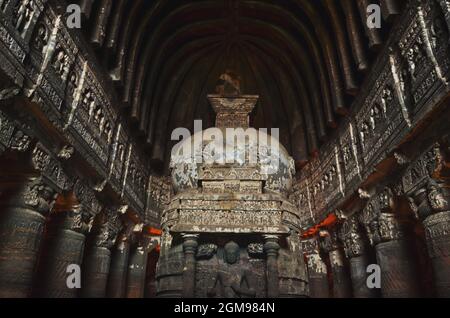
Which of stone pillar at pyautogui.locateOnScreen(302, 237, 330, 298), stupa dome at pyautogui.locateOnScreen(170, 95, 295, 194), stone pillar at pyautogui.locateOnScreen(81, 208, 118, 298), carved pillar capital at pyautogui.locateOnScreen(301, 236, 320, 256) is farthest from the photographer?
carved pillar capital at pyautogui.locateOnScreen(301, 236, 320, 256)

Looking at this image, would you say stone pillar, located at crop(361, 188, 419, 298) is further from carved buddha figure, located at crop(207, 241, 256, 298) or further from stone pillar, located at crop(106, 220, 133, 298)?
stone pillar, located at crop(106, 220, 133, 298)

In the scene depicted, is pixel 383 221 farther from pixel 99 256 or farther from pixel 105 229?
pixel 99 256

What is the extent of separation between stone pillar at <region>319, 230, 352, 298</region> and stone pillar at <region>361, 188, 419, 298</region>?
2806mm

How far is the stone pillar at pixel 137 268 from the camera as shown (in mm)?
12562

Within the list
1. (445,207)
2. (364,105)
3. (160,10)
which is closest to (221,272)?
(445,207)

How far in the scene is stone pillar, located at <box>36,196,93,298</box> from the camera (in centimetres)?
771

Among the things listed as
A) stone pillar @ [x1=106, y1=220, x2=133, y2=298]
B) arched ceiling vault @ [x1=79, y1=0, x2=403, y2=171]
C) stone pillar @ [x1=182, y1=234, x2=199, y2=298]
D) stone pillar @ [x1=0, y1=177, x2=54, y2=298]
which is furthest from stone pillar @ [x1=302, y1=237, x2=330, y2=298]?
stone pillar @ [x1=0, y1=177, x2=54, y2=298]

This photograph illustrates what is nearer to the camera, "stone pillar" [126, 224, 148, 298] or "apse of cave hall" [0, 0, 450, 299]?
"apse of cave hall" [0, 0, 450, 299]

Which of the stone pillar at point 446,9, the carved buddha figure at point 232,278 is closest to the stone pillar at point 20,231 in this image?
the carved buddha figure at point 232,278

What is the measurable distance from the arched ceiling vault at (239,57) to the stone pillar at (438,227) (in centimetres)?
420

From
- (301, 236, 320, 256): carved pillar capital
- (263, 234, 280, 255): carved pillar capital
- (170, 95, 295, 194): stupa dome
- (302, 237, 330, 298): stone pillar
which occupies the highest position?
(170, 95, 295, 194): stupa dome

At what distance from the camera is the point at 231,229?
6.61 m

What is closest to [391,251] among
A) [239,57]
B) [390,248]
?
[390,248]
